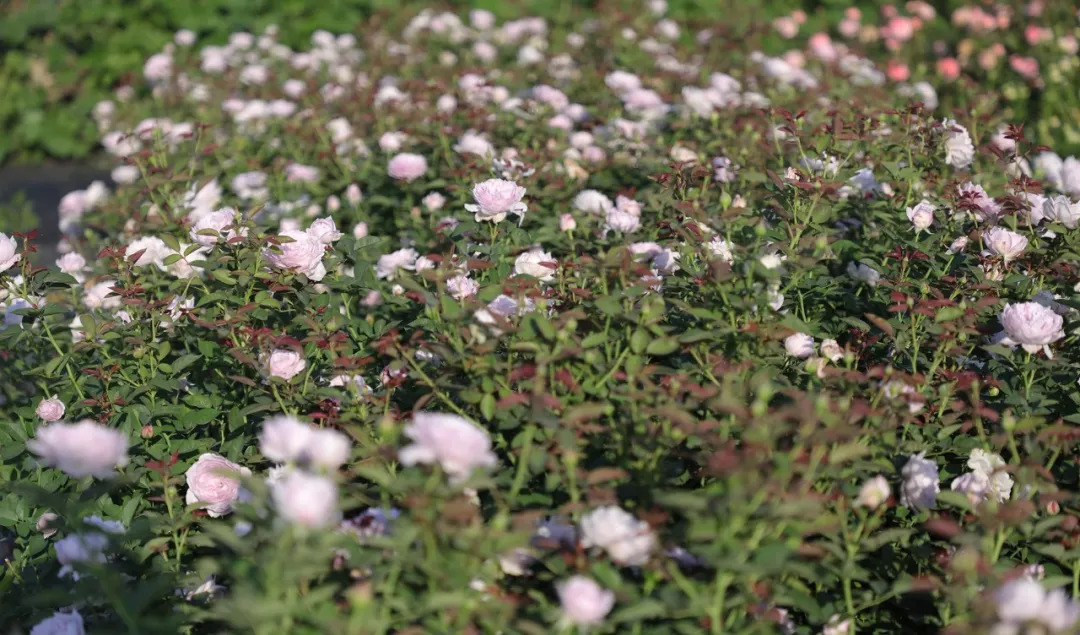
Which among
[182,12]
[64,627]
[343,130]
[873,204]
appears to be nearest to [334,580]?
[64,627]

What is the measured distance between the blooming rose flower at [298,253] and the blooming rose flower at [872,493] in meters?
1.33

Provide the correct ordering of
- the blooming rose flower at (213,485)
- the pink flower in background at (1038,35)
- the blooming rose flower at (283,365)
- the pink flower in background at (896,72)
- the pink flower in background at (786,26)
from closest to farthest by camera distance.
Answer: the blooming rose flower at (213,485)
the blooming rose flower at (283,365)
the pink flower in background at (896,72)
the pink flower in background at (1038,35)
the pink flower in background at (786,26)

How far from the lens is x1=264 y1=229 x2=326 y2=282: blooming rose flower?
2.29 m

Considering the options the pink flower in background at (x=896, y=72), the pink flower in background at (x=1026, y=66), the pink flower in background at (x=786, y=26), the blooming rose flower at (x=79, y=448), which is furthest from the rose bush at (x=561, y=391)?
the pink flower in background at (x=786, y=26)

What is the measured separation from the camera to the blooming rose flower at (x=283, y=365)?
7.16ft

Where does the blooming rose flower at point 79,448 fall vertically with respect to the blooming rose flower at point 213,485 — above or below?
above

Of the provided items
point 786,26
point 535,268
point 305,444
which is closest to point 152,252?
point 535,268

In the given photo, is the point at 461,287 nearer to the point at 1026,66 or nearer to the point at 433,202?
the point at 433,202

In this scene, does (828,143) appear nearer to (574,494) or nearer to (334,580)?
(574,494)

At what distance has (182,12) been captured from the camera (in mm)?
6531

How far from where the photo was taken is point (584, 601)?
4.86 feet

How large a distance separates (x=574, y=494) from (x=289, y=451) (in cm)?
50

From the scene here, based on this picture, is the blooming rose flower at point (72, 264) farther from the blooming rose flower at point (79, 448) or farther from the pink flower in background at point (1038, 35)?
the pink flower in background at point (1038, 35)

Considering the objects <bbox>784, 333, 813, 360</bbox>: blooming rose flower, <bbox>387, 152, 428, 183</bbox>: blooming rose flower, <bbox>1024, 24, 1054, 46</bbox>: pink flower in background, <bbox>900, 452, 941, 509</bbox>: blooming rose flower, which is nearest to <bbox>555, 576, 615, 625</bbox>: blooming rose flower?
<bbox>900, 452, 941, 509</bbox>: blooming rose flower
